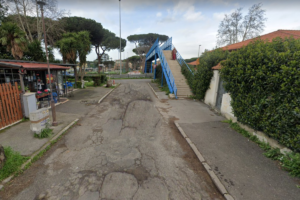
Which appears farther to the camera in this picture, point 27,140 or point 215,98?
point 215,98

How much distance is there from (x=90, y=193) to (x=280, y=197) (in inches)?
147

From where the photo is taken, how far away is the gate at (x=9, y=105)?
5.50 m

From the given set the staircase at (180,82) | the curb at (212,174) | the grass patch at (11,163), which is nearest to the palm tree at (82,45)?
the staircase at (180,82)

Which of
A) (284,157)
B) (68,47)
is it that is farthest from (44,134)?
(68,47)

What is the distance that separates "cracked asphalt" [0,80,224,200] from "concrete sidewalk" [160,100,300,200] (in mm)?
438

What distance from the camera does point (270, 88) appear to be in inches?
164

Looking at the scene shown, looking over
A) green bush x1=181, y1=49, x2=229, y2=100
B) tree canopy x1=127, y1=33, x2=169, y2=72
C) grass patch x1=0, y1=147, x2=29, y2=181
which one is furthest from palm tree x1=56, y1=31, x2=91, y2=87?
tree canopy x1=127, y1=33, x2=169, y2=72

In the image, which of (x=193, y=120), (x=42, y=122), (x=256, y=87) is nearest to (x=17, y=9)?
(x=42, y=122)

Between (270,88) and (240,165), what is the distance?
2399mm

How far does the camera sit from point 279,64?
390cm

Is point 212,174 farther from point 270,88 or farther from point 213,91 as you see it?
point 213,91

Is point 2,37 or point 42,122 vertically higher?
point 2,37

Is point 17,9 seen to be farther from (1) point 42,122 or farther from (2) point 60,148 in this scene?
(2) point 60,148

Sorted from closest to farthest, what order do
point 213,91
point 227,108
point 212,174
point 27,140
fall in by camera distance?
point 212,174 → point 27,140 → point 227,108 → point 213,91
